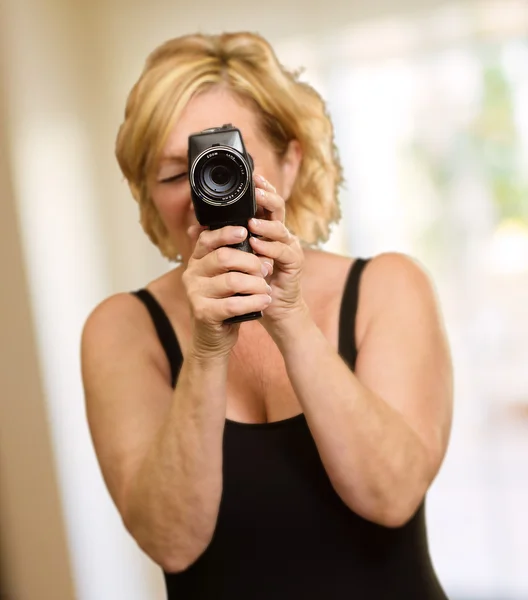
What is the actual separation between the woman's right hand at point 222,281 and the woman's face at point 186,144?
20cm

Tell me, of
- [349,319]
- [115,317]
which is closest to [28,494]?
[115,317]

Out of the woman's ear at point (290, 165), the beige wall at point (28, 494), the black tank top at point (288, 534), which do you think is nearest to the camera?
the black tank top at point (288, 534)

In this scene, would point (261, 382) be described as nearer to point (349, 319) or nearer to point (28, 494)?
point (349, 319)

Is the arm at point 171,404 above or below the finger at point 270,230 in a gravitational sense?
below

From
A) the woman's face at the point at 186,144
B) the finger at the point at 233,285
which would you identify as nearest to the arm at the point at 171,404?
the finger at the point at 233,285

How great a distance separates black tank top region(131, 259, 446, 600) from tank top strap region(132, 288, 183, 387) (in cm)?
10

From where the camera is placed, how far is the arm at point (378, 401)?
672mm

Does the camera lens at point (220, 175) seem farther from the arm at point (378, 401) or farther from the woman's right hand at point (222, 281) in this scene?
the arm at point (378, 401)

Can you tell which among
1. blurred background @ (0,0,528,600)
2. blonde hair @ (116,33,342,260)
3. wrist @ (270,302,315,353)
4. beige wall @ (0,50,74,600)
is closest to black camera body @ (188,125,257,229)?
wrist @ (270,302,315,353)

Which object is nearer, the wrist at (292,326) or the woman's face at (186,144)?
the wrist at (292,326)

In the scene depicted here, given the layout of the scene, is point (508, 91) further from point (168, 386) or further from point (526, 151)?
point (168, 386)

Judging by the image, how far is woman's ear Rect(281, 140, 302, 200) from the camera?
0.86 m

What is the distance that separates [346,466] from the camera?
687mm

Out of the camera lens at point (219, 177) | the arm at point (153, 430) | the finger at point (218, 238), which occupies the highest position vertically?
the camera lens at point (219, 177)
